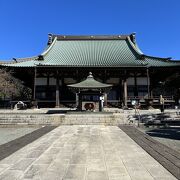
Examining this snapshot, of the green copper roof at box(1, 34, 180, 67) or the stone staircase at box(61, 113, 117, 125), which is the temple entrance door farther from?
the green copper roof at box(1, 34, 180, 67)

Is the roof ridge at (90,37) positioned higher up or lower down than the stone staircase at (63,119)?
higher up

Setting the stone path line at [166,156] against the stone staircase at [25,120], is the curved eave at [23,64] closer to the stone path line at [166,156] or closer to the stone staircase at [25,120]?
the stone staircase at [25,120]

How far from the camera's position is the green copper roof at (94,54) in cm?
2976

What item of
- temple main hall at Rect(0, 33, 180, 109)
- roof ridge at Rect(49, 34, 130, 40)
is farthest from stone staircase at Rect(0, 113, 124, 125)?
roof ridge at Rect(49, 34, 130, 40)

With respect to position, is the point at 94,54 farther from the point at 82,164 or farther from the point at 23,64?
the point at 82,164

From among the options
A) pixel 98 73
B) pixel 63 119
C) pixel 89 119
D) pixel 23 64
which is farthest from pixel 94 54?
pixel 63 119

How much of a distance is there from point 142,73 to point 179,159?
81.2ft

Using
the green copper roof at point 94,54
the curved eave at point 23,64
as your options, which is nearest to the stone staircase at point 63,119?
the curved eave at point 23,64

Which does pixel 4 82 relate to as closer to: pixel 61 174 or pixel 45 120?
pixel 45 120

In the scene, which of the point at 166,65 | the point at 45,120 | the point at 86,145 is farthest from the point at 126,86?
the point at 86,145

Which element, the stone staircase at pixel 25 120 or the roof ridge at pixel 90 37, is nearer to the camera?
the stone staircase at pixel 25 120

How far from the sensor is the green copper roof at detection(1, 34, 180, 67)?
97.7 feet

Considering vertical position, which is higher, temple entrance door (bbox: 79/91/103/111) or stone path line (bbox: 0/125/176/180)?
temple entrance door (bbox: 79/91/103/111)

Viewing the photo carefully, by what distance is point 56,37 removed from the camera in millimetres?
38531
